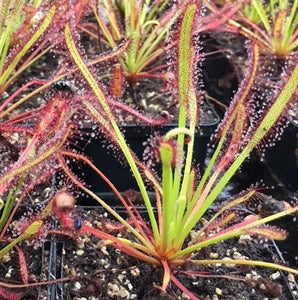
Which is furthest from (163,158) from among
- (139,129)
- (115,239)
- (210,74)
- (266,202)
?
(210,74)

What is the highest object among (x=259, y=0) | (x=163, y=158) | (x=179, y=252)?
(x=259, y=0)

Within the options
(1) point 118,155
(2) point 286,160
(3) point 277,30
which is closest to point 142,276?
(1) point 118,155

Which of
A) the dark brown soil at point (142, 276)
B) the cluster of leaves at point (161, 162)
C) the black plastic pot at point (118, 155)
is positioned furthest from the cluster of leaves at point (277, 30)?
the dark brown soil at point (142, 276)

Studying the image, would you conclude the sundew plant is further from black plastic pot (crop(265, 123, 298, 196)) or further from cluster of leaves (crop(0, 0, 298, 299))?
black plastic pot (crop(265, 123, 298, 196))

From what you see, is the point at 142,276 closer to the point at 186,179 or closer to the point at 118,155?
the point at 186,179

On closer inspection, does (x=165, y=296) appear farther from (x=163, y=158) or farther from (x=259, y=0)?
(x=259, y=0)

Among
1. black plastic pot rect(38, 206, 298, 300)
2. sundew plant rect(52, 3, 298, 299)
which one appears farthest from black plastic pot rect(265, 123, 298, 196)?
sundew plant rect(52, 3, 298, 299)

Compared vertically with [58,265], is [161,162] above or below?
above

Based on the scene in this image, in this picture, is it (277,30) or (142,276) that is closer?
(142,276)
